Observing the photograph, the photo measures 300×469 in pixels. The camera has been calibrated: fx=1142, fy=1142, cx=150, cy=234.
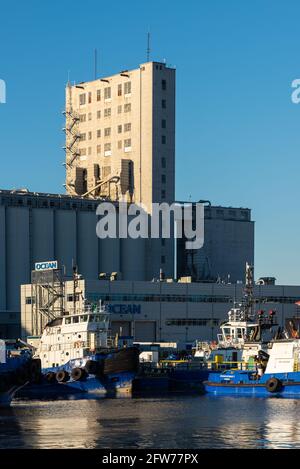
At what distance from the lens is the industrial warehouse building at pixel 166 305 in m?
152

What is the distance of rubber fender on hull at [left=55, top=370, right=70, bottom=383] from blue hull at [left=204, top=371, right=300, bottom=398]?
12994mm

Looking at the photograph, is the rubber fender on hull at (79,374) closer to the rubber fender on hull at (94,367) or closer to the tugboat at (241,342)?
the rubber fender on hull at (94,367)

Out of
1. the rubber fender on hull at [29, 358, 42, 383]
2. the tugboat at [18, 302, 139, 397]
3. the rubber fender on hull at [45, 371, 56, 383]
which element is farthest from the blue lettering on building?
the rubber fender on hull at [29, 358, 42, 383]

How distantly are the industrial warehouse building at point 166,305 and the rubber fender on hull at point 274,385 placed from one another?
50.0 meters

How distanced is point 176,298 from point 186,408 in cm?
7114

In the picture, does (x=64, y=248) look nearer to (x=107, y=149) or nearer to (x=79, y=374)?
(x=107, y=149)

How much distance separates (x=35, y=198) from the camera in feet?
587

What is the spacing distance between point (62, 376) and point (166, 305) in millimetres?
51738

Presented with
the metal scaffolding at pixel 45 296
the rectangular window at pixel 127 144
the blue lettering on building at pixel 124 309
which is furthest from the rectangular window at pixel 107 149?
the blue lettering on building at pixel 124 309

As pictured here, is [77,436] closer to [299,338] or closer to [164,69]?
[299,338]

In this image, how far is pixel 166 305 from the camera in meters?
157

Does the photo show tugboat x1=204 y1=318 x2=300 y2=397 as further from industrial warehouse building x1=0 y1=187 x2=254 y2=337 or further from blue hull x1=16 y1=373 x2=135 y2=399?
industrial warehouse building x1=0 y1=187 x2=254 y2=337

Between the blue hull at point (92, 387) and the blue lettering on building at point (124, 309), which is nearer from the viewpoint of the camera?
the blue hull at point (92, 387)
